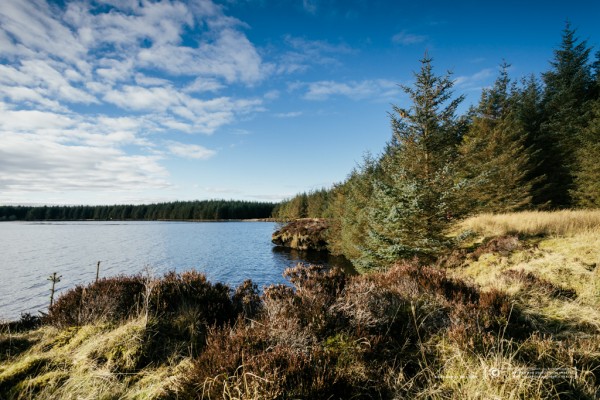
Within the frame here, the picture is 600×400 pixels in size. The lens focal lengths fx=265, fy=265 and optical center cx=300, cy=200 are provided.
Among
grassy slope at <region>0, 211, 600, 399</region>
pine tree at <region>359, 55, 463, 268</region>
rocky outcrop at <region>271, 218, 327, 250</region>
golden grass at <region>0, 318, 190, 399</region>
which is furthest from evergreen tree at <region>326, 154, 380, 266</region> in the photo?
golden grass at <region>0, 318, 190, 399</region>

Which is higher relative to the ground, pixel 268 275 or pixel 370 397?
pixel 370 397

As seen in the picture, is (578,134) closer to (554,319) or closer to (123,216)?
(554,319)

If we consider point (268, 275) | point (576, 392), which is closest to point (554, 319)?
point (576, 392)

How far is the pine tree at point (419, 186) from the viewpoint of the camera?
10.9m

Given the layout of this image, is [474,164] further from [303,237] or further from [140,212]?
[140,212]

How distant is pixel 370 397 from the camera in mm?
3041

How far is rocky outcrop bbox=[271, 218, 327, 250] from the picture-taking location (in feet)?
120

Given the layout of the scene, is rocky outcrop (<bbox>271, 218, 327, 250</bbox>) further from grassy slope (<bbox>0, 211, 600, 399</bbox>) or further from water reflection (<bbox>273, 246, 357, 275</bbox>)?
grassy slope (<bbox>0, 211, 600, 399</bbox>)

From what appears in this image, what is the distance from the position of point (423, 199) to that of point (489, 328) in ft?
23.1

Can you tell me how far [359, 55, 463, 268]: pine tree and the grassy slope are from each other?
463cm

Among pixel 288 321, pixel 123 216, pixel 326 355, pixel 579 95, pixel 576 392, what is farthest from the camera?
pixel 123 216

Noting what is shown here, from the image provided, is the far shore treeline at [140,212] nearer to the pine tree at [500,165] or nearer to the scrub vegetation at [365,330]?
the pine tree at [500,165]

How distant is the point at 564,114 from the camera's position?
2502cm

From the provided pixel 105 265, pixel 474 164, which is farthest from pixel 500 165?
pixel 105 265
